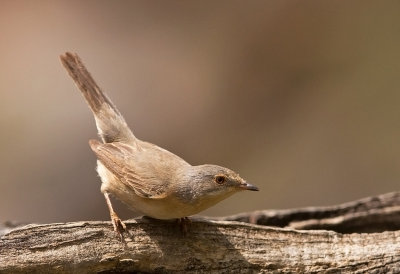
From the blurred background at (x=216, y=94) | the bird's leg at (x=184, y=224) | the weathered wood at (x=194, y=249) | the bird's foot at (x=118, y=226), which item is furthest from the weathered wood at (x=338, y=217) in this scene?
the blurred background at (x=216, y=94)

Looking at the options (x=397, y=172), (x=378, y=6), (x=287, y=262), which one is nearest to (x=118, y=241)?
(x=287, y=262)

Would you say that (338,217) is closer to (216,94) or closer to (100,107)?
(100,107)

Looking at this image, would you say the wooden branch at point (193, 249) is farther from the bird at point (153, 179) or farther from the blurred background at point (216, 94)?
the blurred background at point (216, 94)

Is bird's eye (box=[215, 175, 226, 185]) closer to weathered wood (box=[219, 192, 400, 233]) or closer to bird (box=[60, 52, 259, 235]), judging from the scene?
bird (box=[60, 52, 259, 235])

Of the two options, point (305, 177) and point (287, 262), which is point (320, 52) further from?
point (287, 262)

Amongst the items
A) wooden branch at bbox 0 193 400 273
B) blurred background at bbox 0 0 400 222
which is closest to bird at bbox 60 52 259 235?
wooden branch at bbox 0 193 400 273

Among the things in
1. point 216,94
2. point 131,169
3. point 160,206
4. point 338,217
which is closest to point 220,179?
point 160,206

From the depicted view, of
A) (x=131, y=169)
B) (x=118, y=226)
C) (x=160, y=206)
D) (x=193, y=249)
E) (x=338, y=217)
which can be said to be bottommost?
(x=193, y=249)
